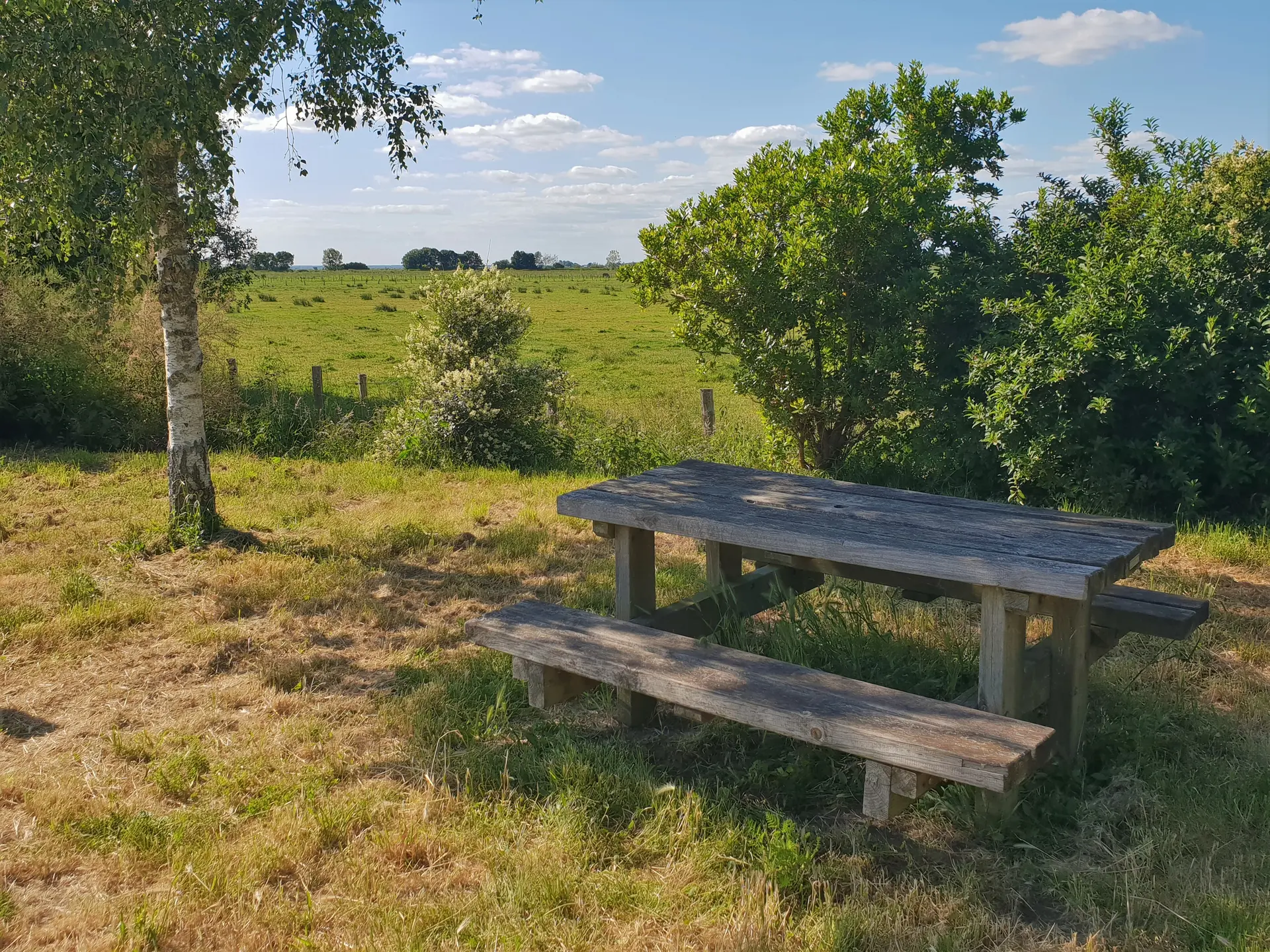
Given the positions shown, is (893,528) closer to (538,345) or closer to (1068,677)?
(1068,677)

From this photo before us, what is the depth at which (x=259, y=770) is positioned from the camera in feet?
14.2

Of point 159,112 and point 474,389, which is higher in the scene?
point 159,112

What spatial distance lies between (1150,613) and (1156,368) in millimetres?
4084

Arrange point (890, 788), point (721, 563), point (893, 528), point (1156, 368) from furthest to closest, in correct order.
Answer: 1. point (1156, 368)
2. point (721, 563)
3. point (893, 528)
4. point (890, 788)

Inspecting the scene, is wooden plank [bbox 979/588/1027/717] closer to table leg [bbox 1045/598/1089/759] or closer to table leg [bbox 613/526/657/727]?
table leg [bbox 1045/598/1089/759]

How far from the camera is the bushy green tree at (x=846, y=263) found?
9203 mm

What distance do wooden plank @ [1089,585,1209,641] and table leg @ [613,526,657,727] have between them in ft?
6.88

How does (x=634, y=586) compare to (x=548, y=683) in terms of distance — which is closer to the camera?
(x=548, y=683)

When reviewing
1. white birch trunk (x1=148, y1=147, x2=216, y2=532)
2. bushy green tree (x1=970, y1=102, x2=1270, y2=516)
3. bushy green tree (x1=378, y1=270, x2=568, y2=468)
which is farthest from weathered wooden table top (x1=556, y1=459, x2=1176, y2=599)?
bushy green tree (x1=378, y1=270, x2=568, y2=468)

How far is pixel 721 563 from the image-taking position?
532 cm

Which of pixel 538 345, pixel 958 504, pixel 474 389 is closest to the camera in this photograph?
Answer: pixel 958 504

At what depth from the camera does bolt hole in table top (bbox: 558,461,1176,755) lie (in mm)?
3527

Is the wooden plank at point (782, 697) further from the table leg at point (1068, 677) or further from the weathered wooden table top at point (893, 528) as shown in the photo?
the table leg at point (1068, 677)

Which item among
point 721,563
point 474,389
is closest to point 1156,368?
point 721,563
